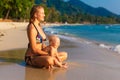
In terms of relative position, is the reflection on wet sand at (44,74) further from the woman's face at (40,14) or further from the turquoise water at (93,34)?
the turquoise water at (93,34)

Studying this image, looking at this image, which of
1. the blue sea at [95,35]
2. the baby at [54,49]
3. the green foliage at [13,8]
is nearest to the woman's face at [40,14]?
the baby at [54,49]

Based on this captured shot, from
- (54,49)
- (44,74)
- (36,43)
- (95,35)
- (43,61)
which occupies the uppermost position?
(36,43)

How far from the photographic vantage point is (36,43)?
6.43m

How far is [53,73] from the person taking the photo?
231 inches

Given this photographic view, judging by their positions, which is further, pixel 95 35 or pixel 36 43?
pixel 95 35

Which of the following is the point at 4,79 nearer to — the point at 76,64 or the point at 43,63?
the point at 43,63

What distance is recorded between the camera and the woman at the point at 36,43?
6.25m

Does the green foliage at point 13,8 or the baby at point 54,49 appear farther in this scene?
the green foliage at point 13,8

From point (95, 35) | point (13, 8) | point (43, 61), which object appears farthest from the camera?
point (13, 8)

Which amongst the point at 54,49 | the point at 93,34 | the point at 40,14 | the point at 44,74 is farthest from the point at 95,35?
the point at 44,74

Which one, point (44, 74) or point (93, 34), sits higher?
point (44, 74)

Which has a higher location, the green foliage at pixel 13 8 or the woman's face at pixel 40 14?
the woman's face at pixel 40 14

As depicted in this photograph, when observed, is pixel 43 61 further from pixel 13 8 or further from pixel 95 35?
pixel 13 8

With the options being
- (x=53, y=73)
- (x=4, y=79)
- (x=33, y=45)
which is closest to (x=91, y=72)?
(x=53, y=73)
